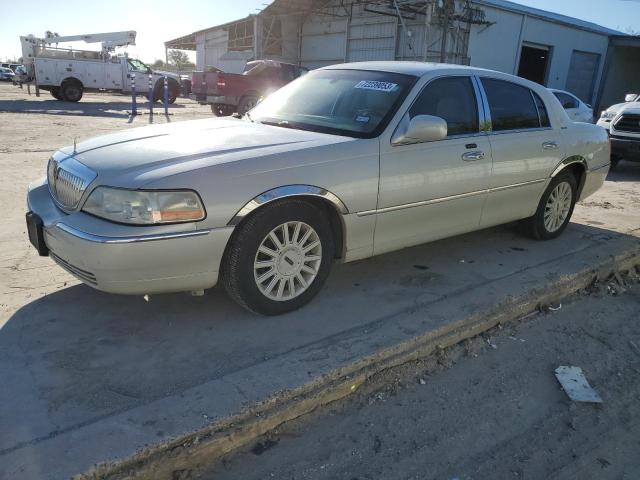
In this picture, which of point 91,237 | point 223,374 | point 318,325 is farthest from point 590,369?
point 91,237

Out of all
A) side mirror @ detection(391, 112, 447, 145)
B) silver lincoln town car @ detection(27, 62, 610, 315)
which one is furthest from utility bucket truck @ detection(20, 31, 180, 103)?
side mirror @ detection(391, 112, 447, 145)

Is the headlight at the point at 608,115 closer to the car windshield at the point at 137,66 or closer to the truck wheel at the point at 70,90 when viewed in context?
the car windshield at the point at 137,66

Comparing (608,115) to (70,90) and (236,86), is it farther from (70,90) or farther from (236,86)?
(70,90)

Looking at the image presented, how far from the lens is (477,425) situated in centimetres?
276

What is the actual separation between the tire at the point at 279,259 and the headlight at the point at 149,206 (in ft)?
1.12

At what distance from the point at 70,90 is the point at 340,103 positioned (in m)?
22.9

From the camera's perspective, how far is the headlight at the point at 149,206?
2.93 metres

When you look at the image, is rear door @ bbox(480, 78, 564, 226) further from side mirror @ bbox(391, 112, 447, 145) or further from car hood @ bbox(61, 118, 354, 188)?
car hood @ bbox(61, 118, 354, 188)

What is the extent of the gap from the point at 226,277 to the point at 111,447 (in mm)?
1234

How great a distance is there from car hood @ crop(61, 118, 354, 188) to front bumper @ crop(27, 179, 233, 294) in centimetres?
28

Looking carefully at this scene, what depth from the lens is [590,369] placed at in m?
3.39

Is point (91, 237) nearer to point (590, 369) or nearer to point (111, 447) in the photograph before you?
point (111, 447)

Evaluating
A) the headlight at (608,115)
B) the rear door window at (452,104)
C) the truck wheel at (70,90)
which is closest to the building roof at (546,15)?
the headlight at (608,115)

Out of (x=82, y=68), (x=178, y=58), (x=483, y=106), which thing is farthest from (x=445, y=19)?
(x=178, y=58)
